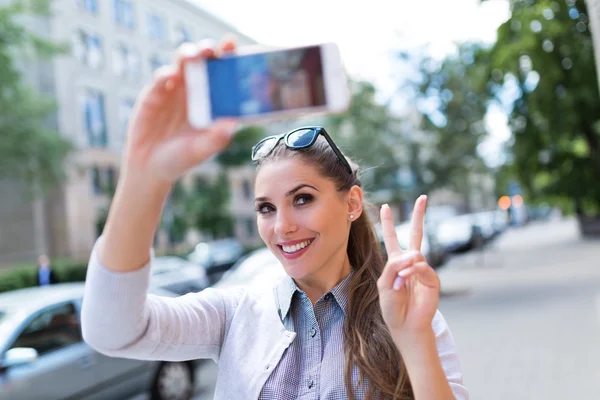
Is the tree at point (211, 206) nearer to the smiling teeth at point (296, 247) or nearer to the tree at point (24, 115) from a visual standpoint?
the tree at point (24, 115)

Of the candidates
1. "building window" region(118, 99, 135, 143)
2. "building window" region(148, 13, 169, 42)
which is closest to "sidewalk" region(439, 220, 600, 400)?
"building window" region(118, 99, 135, 143)

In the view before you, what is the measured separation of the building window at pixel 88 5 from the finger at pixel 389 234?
30410 millimetres

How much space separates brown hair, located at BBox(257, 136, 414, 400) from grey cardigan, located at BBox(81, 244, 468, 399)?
14cm

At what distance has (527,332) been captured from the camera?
9.65m

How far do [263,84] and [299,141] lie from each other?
2.56ft

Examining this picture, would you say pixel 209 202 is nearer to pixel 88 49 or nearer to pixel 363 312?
pixel 88 49

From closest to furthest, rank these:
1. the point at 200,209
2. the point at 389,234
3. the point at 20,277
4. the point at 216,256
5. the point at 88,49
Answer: the point at 389,234 → the point at 20,277 → the point at 216,256 → the point at 88,49 → the point at 200,209

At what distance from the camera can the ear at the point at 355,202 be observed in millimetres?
2084

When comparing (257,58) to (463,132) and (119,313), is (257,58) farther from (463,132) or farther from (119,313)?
(463,132)

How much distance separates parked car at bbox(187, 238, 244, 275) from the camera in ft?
86.0

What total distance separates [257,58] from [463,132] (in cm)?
1773

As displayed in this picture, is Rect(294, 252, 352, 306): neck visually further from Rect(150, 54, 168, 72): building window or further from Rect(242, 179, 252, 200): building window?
Rect(242, 179, 252, 200): building window

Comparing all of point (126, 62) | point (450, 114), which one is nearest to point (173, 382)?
point (450, 114)

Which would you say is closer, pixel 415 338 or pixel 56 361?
pixel 415 338
